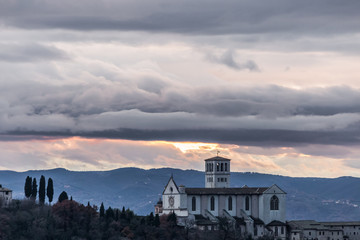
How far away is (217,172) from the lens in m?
192

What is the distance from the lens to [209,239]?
16725cm

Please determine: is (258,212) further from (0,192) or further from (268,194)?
(0,192)

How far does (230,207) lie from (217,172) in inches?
559

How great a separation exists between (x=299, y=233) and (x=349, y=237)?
40.1ft

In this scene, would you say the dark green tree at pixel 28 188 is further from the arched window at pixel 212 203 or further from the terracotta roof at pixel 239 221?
the terracotta roof at pixel 239 221

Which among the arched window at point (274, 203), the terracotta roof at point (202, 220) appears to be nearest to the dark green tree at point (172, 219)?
the terracotta roof at point (202, 220)

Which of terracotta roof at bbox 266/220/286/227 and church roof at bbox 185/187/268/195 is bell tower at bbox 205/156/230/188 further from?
terracotta roof at bbox 266/220/286/227

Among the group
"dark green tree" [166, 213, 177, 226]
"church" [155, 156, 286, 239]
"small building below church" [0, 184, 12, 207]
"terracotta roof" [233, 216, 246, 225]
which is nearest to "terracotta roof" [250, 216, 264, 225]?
"church" [155, 156, 286, 239]

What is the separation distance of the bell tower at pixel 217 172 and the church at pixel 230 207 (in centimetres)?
930

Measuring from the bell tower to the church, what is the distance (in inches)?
366

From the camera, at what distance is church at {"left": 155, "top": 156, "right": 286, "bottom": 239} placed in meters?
174

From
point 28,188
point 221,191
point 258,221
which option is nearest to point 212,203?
point 221,191

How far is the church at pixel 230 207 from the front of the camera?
571 ft

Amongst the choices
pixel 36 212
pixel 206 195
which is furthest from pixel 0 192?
pixel 206 195
